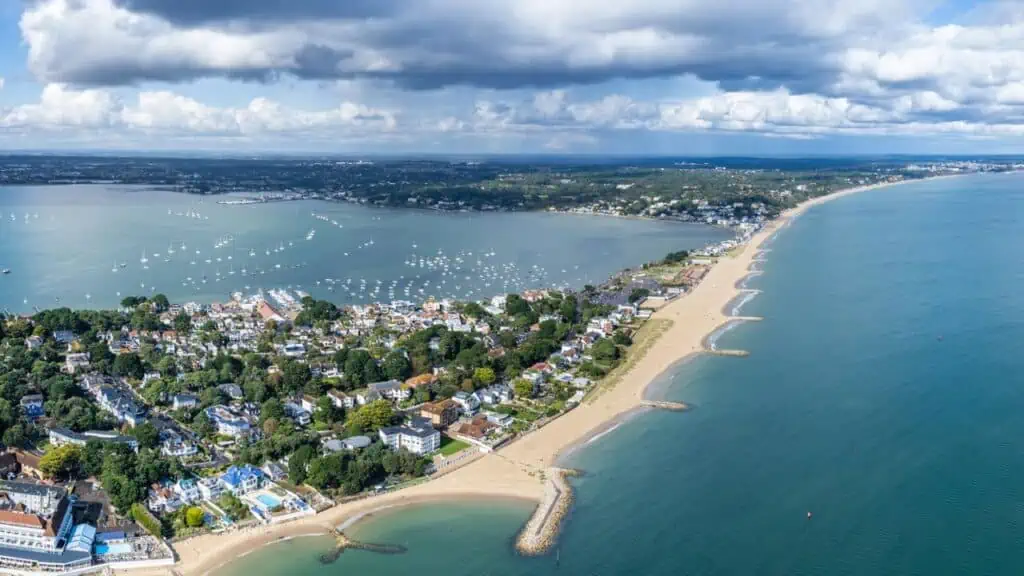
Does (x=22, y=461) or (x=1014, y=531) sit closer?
(x=1014, y=531)

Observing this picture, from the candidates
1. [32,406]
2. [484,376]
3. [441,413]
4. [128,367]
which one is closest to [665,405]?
[484,376]

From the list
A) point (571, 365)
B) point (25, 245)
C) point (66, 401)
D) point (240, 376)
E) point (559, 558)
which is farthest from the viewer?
point (25, 245)

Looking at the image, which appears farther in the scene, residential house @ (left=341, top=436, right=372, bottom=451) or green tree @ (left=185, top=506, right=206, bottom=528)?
residential house @ (left=341, top=436, right=372, bottom=451)

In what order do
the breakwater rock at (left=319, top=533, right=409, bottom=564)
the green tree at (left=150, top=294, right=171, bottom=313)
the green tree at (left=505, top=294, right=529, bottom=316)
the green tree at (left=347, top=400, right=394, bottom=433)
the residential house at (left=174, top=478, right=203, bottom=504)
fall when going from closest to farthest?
the breakwater rock at (left=319, top=533, right=409, bottom=564)
the residential house at (left=174, top=478, right=203, bottom=504)
the green tree at (left=347, top=400, right=394, bottom=433)
the green tree at (left=505, top=294, right=529, bottom=316)
the green tree at (left=150, top=294, right=171, bottom=313)

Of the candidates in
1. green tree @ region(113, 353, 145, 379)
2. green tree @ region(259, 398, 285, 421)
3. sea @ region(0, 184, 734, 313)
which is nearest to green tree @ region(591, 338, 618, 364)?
green tree @ region(259, 398, 285, 421)

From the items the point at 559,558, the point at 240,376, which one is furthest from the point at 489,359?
the point at 559,558

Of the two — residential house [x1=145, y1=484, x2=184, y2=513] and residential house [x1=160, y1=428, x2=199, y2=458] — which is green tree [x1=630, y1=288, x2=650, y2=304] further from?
residential house [x1=145, y1=484, x2=184, y2=513]

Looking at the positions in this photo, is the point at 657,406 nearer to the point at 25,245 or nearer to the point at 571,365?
the point at 571,365
